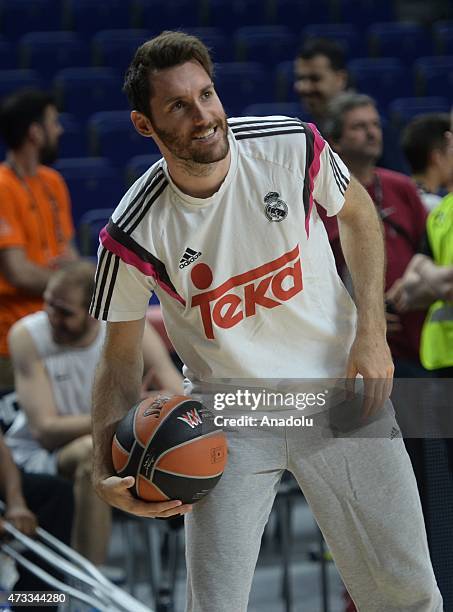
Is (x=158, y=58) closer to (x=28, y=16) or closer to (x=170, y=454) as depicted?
(x=170, y=454)

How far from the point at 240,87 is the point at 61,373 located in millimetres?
4866

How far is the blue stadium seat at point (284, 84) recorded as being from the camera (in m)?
9.19

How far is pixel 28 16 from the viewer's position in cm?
1002

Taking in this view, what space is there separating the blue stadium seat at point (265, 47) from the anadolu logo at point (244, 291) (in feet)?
24.7

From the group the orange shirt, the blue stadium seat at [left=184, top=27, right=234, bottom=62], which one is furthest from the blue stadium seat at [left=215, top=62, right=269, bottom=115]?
the orange shirt

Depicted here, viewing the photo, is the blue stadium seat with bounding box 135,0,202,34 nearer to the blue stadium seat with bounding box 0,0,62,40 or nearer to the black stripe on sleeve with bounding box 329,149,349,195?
the blue stadium seat with bounding box 0,0,62,40

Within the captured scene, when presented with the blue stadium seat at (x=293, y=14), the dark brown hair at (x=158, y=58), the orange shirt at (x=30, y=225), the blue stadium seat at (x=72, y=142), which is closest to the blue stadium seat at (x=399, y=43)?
the blue stadium seat at (x=293, y=14)

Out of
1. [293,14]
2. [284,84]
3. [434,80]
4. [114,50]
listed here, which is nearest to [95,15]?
[114,50]

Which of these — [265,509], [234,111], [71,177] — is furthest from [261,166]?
[234,111]

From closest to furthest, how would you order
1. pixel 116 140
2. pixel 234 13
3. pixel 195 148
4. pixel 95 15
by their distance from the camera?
pixel 195 148 < pixel 116 140 < pixel 95 15 < pixel 234 13

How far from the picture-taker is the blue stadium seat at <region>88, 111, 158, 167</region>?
8219 millimetres

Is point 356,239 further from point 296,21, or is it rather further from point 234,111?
point 296,21

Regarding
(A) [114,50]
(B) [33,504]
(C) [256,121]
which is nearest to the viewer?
(C) [256,121]

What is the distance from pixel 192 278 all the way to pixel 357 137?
6.66 feet
